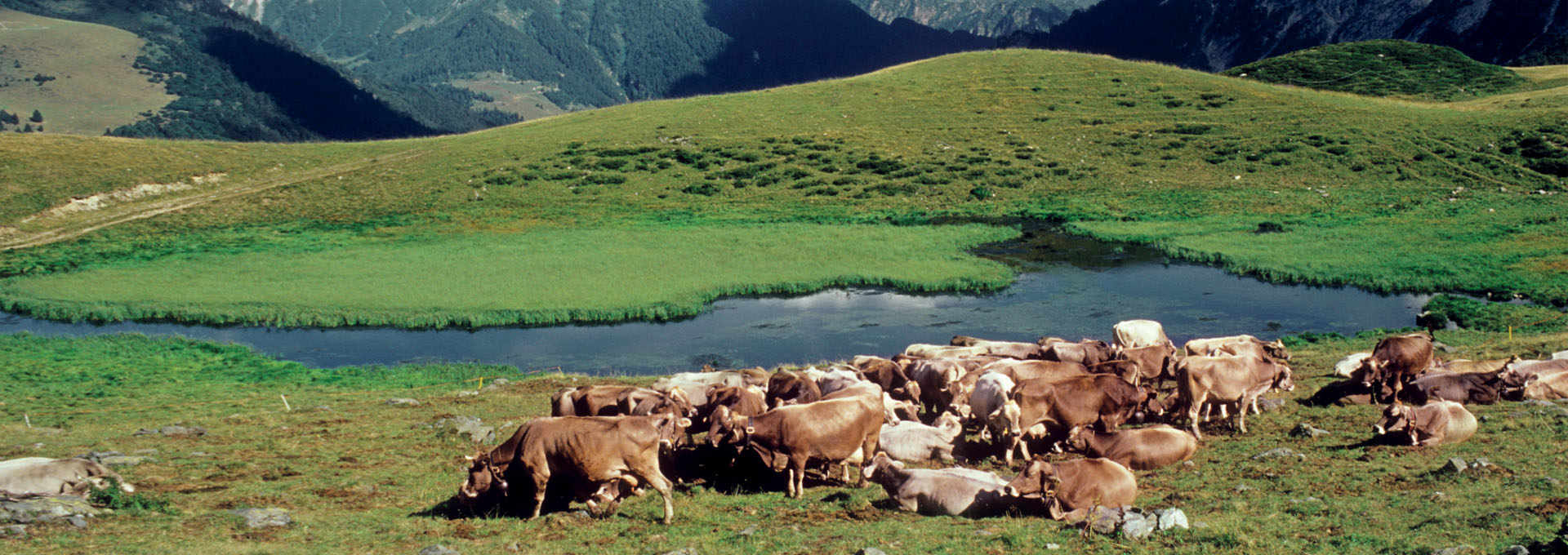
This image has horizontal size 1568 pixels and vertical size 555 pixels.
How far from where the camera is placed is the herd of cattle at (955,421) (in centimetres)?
1434

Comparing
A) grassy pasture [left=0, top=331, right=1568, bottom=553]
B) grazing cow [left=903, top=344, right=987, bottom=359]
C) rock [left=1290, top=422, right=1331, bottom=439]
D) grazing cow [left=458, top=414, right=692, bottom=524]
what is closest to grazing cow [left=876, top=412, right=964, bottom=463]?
grassy pasture [left=0, top=331, right=1568, bottom=553]

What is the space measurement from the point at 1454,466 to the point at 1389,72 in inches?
3897

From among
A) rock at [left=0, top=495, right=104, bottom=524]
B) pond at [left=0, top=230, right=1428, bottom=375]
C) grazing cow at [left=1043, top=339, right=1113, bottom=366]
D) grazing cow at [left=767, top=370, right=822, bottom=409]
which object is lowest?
pond at [left=0, top=230, right=1428, bottom=375]

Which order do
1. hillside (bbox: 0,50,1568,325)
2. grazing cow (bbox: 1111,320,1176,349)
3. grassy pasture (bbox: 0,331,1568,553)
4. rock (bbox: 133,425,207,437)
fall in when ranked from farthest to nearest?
hillside (bbox: 0,50,1568,325) → grazing cow (bbox: 1111,320,1176,349) → rock (bbox: 133,425,207,437) → grassy pasture (bbox: 0,331,1568,553)

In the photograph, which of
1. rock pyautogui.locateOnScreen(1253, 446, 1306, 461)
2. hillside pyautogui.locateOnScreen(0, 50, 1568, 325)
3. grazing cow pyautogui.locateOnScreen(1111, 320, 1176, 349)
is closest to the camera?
rock pyautogui.locateOnScreen(1253, 446, 1306, 461)

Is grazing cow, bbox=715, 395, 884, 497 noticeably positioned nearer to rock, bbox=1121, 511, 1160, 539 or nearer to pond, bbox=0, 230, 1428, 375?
rock, bbox=1121, 511, 1160, 539

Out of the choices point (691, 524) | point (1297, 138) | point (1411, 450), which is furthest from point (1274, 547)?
point (1297, 138)

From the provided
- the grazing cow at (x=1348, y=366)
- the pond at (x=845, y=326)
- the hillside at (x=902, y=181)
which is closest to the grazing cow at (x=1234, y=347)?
the grazing cow at (x=1348, y=366)

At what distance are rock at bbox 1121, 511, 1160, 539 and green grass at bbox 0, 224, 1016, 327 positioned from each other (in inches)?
1067

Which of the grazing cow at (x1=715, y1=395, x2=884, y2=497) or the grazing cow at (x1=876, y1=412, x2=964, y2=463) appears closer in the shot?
the grazing cow at (x1=715, y1=395, x2=884, y2=497)

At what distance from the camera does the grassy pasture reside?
465 inches

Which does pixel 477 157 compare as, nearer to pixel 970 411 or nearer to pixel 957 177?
pixel 957 177

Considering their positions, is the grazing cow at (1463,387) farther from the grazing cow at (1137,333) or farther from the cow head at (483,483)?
the cow head at (483,483)

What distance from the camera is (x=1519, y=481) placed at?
13062 mm
